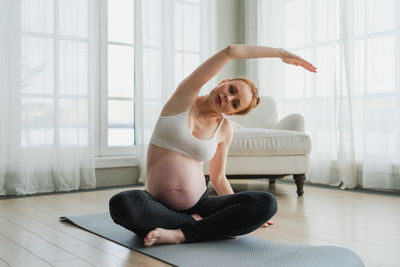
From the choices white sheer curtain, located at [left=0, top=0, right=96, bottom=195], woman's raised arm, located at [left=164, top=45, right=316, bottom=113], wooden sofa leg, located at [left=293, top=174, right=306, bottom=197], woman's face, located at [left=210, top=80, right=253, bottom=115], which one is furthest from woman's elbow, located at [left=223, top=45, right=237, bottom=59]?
white sheer curtain, located at [left=0, top=0, right=96, bottom=195]

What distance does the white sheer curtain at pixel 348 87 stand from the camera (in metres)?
3.22

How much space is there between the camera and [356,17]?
11.3 ft

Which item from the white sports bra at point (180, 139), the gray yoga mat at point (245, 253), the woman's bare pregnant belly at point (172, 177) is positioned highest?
the white sports bra at point (180, 139)

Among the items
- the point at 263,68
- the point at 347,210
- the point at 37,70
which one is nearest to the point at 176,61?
the point at 263,68

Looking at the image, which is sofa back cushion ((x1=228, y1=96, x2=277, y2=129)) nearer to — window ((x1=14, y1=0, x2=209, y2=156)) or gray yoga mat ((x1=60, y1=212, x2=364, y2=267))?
window ((x1=14, y1=0, x2=209, y2=156))

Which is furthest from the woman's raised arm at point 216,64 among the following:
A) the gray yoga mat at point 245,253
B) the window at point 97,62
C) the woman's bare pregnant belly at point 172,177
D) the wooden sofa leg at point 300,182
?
the window at point 97,62

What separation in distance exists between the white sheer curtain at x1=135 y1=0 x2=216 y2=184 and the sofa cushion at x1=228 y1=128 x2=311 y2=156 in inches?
40.4

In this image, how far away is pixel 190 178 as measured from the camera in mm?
1598

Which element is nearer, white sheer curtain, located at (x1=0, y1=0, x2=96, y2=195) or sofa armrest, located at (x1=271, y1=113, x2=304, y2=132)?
white sheer curtain, located at (x1=0, y1=0, x2=96, y2=195)

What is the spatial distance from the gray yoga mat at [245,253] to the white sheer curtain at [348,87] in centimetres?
196

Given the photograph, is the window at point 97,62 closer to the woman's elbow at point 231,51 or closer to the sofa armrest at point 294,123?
the sofa armrest at point 294,123

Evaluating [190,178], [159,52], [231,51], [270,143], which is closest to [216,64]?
[231,51]

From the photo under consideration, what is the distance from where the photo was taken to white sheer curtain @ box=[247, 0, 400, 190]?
3223 millimetres

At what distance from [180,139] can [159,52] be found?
2443mm
